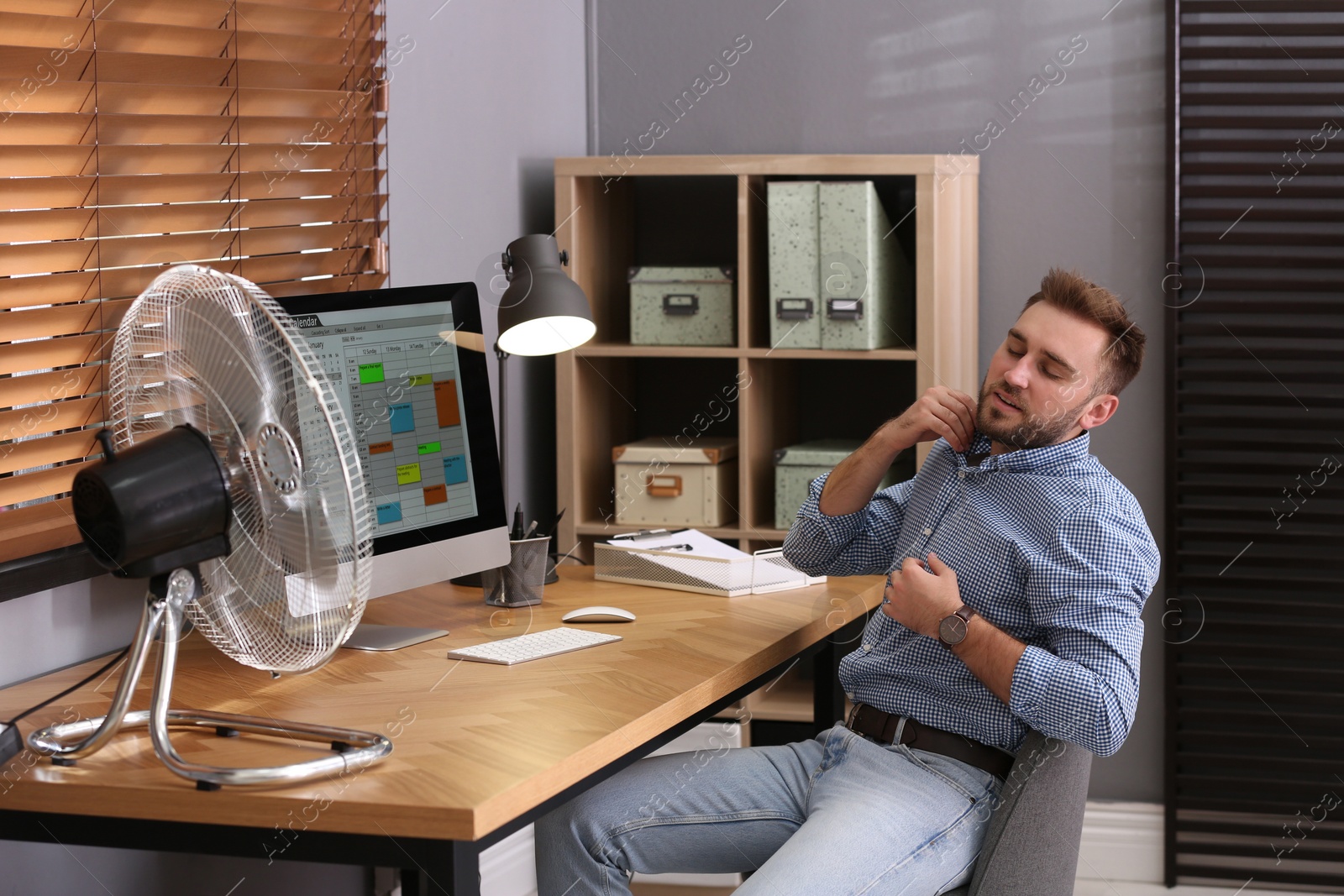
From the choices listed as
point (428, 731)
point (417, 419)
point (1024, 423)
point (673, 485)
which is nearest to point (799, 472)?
point (673, 485)

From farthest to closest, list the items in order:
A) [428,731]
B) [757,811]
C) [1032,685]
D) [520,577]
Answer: [520,577] < [757,811] < [1032,685] < [428,731]

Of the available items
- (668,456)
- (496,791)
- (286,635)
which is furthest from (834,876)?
(668,456)

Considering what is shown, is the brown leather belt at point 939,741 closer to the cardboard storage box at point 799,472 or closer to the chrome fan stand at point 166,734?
the chrome fan stand at point 166,734

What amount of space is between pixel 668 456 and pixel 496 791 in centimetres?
174

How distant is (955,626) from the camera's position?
175 centimetres

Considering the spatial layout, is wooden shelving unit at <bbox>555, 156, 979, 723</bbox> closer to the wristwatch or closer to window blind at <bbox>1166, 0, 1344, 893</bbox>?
window blind at <bbox>1166, 0, 1344, 893</bbox>

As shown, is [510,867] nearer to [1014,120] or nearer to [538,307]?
[538,307]

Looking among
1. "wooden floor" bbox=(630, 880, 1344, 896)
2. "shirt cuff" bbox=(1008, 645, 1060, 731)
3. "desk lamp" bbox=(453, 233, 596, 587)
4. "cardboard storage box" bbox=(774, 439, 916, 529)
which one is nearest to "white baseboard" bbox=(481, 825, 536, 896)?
"wooden floor" bbox=(630, 880, 1344, 896)

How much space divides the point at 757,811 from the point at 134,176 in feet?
4.14

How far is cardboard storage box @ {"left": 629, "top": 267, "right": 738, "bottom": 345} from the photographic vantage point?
302 centimetres

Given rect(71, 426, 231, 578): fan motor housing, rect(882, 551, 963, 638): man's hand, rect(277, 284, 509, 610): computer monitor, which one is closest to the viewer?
rect(71, 426, 231, 578): fan motor housing

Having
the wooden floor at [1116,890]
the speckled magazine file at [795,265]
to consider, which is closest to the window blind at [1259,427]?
the wooden floor at [1116,890]

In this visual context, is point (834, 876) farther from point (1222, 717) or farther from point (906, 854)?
point (1222, 717)

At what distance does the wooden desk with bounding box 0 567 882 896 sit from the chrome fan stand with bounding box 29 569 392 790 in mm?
17
